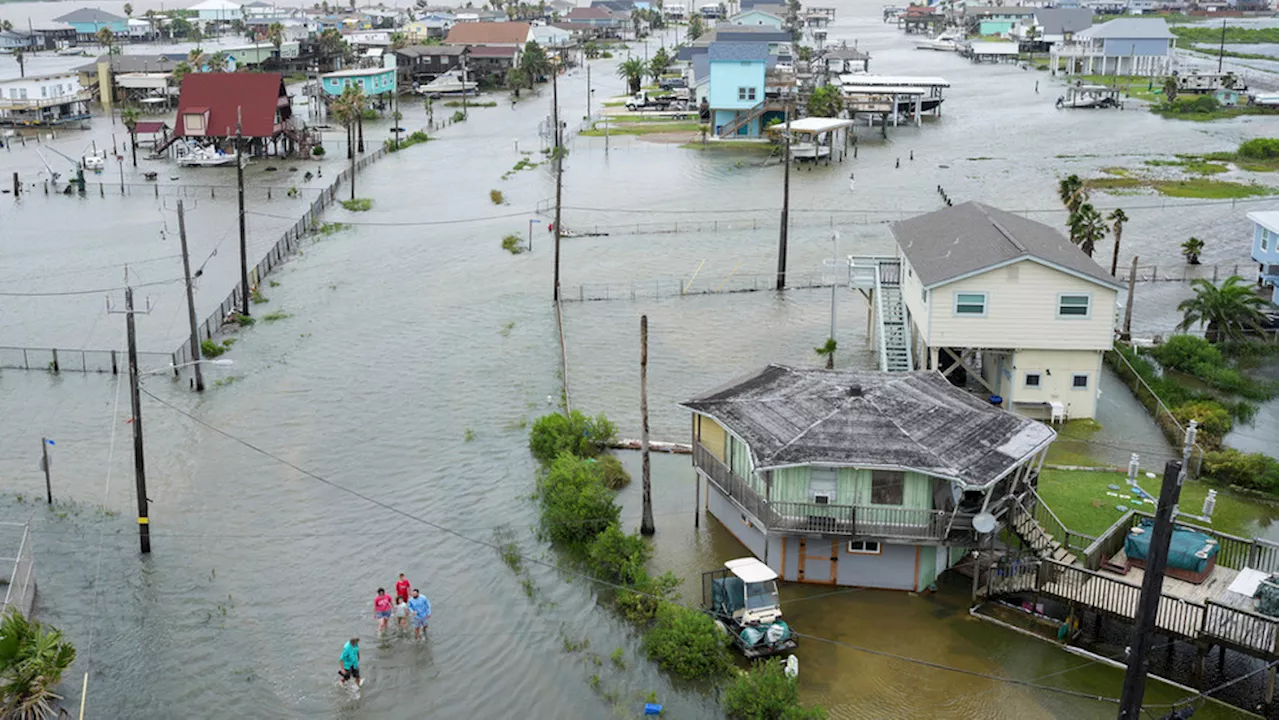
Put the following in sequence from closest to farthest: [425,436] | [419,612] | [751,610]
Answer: [751,610] < [419,612] < [425,436]

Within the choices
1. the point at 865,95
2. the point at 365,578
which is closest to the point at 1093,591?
the point at 365,578

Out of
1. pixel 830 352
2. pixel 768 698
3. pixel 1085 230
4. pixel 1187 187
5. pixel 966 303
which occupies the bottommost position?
pixel 768 698

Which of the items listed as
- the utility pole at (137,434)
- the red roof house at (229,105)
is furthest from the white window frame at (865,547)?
the red roof house at (229,105)

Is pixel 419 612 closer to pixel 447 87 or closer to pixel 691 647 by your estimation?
pixel 691 647

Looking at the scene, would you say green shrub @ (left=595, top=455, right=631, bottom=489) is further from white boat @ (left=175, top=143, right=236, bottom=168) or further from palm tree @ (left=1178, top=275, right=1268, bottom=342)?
white boat @ (left=175, top=143, right=236, bottom=168)

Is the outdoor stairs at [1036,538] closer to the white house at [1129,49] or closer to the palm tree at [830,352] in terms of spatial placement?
the palm tree at [830,352]

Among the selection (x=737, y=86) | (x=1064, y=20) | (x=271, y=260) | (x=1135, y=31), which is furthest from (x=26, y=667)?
(x=1064, y=20)

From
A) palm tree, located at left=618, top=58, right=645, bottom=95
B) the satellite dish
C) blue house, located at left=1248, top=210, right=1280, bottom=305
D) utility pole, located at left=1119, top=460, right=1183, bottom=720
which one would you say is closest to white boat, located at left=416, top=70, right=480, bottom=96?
palm tree, located at left=618, top=58, right=645, bottom=95
